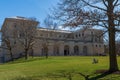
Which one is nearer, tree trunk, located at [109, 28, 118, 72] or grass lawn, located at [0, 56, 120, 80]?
grass lawn, located at [0, 56, 120, 80]

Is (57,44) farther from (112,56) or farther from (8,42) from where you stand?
(112,56)

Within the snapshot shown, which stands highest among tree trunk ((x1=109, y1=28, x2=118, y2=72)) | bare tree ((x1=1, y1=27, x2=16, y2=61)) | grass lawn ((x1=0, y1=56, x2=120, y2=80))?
bare tree ((x1=1, y1=27, x2=16, y2=61))

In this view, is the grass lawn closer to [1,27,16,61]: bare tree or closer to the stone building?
[1,27,16,61]: bare tree

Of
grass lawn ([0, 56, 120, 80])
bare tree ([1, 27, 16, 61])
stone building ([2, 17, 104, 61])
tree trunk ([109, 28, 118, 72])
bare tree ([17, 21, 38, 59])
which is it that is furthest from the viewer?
stone building ([2, 17, 104, 61])

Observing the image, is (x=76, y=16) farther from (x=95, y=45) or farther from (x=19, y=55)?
(x=95, y=45)

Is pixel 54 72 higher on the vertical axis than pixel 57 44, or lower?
lower

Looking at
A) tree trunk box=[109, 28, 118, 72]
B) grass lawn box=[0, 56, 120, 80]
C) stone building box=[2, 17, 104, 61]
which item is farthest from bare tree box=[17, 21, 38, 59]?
tree trunk box=[109, 28, 118, 72]

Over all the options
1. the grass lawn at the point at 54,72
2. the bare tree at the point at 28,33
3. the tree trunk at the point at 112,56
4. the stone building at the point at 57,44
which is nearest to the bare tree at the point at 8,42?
the stone building at the point at 57,44

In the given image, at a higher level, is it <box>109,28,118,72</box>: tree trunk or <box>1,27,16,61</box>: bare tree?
<box>1,27,16,61</box>: bare tree

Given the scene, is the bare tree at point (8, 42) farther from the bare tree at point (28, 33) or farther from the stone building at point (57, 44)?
the bare tree at point (28, 33)

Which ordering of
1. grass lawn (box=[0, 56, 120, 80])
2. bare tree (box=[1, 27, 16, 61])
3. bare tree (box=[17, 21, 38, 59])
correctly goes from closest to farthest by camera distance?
grass lawn (box=[0, 56, 120, 80]) < bare tree (box=[17, 21, 38, 59]) < bare tree (box=[1, 27, 16, 61])

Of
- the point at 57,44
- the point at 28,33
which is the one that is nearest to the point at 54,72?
the point at 28,33

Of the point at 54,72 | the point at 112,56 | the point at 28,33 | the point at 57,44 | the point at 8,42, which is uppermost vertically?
the point at 28,33

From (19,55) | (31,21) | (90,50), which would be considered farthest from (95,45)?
(31,21)
